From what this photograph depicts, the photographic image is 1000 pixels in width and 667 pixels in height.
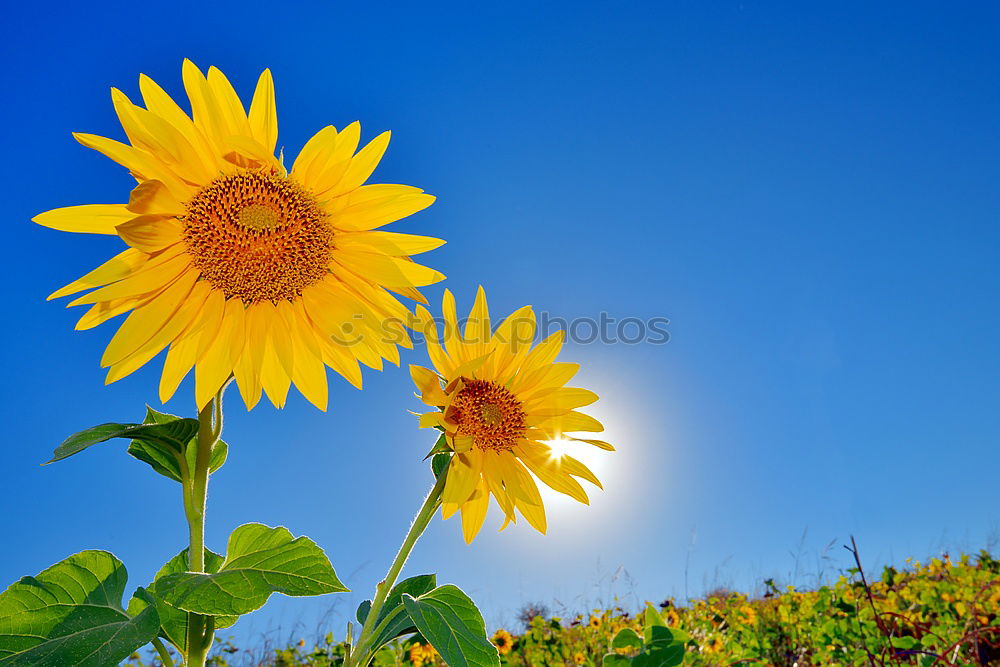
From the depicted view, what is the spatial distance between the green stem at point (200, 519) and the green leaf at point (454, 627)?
435 millimetres

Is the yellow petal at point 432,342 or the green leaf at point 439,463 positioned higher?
the yellow petal at point 432,342

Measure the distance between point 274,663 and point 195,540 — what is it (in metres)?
4.17

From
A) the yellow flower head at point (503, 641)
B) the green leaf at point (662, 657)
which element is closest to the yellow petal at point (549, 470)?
the green leaf at point (662, 657)

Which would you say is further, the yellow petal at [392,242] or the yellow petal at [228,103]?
the yellow petal at [392,242]

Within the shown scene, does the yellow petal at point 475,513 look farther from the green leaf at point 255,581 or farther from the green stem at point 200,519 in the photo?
the green stem at point 200,519

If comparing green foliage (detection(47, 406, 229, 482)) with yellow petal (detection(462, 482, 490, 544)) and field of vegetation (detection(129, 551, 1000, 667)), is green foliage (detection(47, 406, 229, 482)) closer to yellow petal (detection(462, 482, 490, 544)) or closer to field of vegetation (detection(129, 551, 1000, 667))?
yellow petal (detection(462, 482, 490, 544))

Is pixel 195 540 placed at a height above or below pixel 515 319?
below

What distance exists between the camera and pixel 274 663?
517 centimetres

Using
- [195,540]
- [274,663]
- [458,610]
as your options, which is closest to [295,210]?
[195,540]

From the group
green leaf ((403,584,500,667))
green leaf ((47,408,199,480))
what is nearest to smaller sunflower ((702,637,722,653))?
green leaf ((403,584,500,667))

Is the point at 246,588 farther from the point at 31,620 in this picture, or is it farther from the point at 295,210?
the point at 295,210

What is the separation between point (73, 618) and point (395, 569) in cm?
71

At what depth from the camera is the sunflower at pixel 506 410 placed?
1885 mm

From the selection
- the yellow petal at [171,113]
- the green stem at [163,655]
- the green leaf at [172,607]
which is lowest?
the green stem at [163,655]
